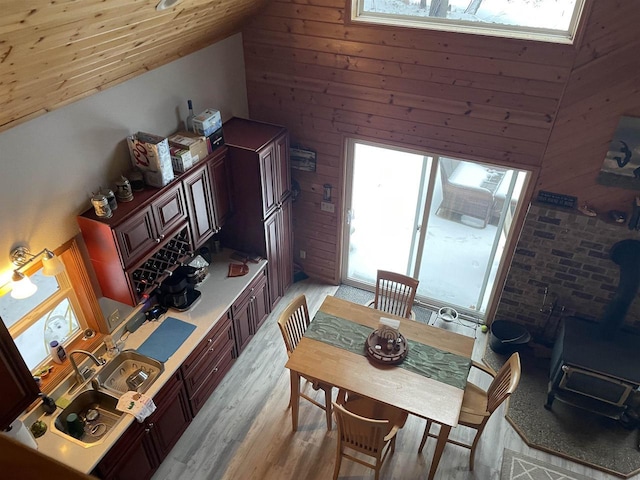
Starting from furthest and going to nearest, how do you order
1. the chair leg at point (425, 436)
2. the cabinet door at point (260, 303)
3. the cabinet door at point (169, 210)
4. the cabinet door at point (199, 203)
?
the cabinet door at point (260, 303) → the cabinet door at point (199, 203) → the chair leg at point (425, 436) → the cabinet door at point (169, 210)

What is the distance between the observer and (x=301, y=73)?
4.49m

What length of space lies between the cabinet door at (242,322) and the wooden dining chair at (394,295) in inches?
48.8

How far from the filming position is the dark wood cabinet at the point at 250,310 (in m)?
4.51

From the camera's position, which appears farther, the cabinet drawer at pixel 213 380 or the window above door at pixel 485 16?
the cabinet drawer at pixel 213 380

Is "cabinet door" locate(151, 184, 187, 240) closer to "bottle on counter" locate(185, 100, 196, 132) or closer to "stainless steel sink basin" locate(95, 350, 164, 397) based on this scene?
"bottle on counter" locate(185, 100, 196, 132)

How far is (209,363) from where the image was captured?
4.21 m

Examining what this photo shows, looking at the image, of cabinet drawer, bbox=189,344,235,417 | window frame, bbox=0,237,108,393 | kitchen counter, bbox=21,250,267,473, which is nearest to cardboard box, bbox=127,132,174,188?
window frame, bbox=0,237,108,393

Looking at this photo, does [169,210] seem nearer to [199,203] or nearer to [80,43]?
[199,203]

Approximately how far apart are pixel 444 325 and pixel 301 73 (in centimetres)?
307

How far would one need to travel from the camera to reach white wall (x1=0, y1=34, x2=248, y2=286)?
278 cm

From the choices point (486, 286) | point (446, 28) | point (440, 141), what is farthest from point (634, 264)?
point (446, 28)

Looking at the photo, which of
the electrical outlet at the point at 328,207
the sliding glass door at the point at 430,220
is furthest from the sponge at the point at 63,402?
the sliding glass door at the point at 430,220

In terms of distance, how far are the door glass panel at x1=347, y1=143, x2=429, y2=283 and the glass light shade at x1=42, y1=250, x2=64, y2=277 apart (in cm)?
294

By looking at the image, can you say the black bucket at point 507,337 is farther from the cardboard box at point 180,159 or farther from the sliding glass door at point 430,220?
the cardboard box at point 180,159
